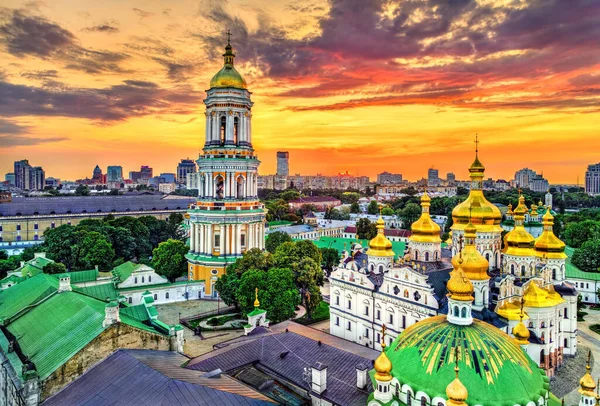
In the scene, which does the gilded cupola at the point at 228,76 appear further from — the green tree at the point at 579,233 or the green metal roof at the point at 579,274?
the green tree at the point at 579,233

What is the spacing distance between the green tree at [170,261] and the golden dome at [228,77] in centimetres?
1560

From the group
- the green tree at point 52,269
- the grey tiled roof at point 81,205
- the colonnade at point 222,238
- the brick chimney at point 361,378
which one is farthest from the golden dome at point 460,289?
the grey tiled roof at point 81,205

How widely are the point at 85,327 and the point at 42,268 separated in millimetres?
21348

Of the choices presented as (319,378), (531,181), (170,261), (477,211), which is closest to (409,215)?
(170,261)

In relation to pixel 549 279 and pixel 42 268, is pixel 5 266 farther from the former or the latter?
pixel 549 279

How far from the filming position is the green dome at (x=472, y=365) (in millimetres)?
12477

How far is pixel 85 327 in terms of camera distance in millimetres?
14359

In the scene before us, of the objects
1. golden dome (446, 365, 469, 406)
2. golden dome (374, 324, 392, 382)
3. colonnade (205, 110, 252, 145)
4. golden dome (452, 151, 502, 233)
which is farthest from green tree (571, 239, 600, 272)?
golden dome (446, 365, 469, 406)

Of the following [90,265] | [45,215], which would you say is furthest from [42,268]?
[45,215]

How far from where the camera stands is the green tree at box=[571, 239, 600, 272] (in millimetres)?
40688

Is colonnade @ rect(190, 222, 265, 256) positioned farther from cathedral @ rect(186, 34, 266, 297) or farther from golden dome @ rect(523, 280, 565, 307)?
golden dome @ rect(523, 280, 565, 307)

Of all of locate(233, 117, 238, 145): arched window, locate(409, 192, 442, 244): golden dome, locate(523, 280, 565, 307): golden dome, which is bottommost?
locate(523, 280, 565, 307): golden dome

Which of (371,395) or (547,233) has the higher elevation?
(547,233)

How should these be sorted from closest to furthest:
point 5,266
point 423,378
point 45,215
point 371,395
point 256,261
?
point 423,378, point 371,395, point 256,261, point 5,266, point 45,215
